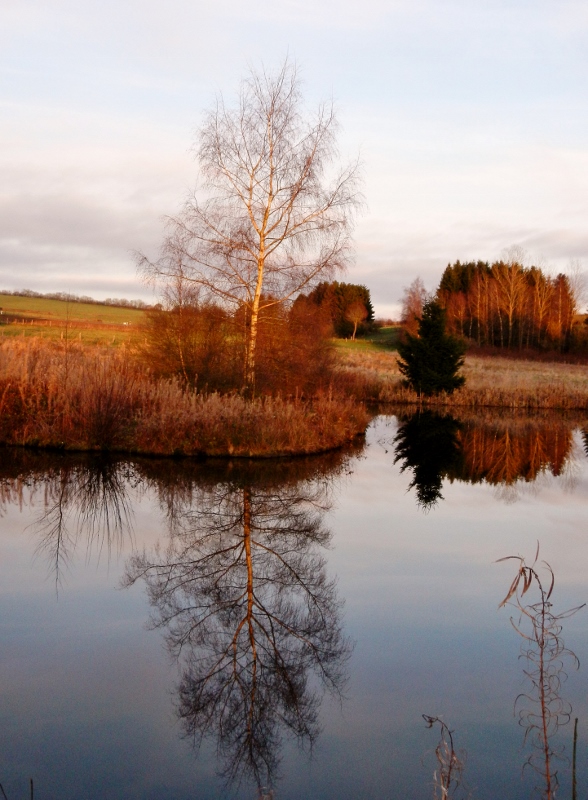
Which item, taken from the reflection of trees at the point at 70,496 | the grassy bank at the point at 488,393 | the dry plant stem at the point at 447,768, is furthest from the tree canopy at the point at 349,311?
the dry plant stem at the point at 447,768

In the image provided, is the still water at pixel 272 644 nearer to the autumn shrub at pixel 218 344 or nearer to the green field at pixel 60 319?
the autumn shrub at pixel 218 344

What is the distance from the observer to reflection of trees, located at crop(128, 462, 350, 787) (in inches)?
184

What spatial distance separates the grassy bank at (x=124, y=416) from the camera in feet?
50.0

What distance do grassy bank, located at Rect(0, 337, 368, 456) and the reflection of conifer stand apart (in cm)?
278

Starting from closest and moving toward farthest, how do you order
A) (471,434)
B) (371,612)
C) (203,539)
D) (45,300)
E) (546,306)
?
(371,612)
(203,539)
(471,434)
(45,300)
(546,306)

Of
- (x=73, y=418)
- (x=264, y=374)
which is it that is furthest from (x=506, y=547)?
(x=264, y=374)

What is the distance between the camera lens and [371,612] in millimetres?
6898

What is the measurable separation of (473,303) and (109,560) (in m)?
69.2

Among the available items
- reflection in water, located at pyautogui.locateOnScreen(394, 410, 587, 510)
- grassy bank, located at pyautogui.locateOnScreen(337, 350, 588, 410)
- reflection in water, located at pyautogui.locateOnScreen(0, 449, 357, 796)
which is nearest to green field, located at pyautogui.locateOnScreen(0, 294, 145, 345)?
grassy bank, located at pyautogui.locateOnScreen(337, 350, 588, 410)

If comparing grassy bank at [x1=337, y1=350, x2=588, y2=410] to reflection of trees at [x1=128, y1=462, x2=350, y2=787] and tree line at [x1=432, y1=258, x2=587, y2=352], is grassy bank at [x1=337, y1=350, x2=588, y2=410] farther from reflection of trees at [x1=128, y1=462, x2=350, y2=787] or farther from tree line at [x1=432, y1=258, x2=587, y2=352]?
tree line at [x1=432, y1=258, x2=587, y2=352]

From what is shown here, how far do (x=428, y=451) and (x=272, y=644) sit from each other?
14.4m

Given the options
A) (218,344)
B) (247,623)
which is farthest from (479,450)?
(247,623)

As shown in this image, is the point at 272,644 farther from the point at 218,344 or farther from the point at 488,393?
the point at 488,393

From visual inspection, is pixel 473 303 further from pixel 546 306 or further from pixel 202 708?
pixel 202 708
